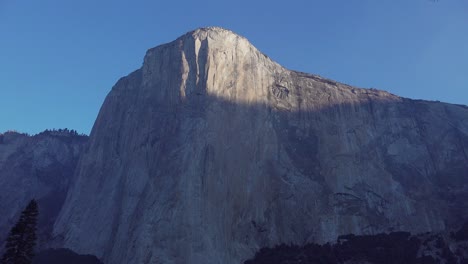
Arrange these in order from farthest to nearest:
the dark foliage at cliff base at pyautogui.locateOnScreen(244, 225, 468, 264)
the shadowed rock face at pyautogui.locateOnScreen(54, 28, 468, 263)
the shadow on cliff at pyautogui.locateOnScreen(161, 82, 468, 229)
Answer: the shadow on cliff at pyautogui.locateOnScreen(161, 82, 468, 229), the shadowed rock face at pyautogui.locateOnScreen(54, 28, 468, 263), the dark foliage at cliff base at pyautogui.locateOnScreen(244, 225, 468, 264)

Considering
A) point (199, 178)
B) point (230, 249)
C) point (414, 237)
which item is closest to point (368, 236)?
point (414, 237)

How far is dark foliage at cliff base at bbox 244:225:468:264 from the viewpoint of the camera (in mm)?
67125

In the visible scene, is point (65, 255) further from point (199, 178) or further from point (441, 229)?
point (441, 229)

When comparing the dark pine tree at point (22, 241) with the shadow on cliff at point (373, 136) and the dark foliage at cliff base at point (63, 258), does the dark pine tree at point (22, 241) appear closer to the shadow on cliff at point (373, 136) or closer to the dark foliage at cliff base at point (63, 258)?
the dark foliage at cliff base at point (63, 258)

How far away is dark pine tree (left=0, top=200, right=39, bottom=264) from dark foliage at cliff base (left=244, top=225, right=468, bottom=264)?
3822 cm

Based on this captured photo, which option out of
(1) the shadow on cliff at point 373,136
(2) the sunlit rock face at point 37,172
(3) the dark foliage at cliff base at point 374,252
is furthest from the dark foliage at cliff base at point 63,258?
(1) the shadow on cliff at point 373,136

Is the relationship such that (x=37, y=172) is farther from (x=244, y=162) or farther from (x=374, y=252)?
(x=374, y=252)

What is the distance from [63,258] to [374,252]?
4419cm

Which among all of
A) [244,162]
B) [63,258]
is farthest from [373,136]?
[63,258]

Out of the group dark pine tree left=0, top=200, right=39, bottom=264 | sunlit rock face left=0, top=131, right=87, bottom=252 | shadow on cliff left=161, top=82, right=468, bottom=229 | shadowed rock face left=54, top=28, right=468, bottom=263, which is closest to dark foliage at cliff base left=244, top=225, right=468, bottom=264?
shadowed rock face left=54, top=28, right=468, bottom=263

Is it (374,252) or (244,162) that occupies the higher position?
(244,162)

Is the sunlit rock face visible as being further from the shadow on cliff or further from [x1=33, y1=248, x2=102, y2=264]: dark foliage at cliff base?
the shadow on cliff

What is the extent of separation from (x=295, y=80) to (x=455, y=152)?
105ft

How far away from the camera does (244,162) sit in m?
80.5
